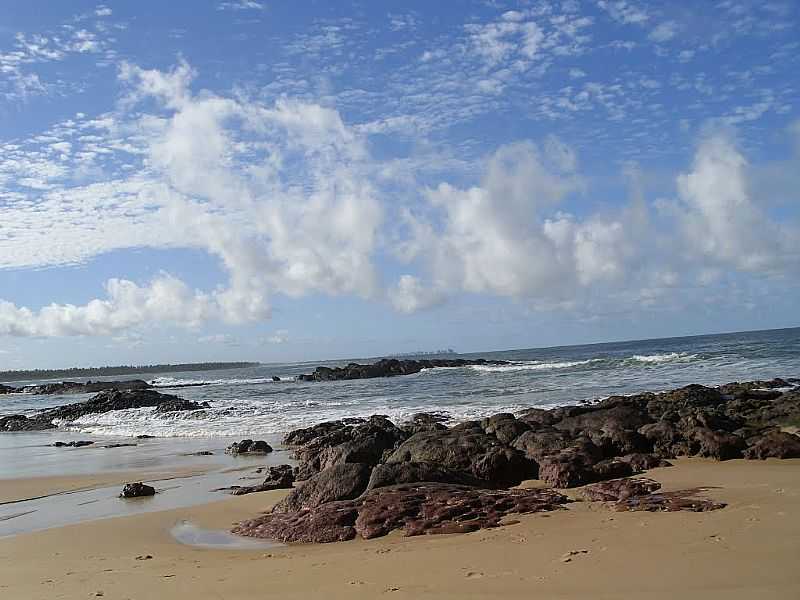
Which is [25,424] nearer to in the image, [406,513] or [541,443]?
[541,443]

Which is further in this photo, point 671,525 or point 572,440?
point 572,440

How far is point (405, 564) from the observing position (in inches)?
239

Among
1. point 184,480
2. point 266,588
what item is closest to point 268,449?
point 184,480

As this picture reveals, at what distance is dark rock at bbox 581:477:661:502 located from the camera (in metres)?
8.28

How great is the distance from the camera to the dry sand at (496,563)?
205 inches

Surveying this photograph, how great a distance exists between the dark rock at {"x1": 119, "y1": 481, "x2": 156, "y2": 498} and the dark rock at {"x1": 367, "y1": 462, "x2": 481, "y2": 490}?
5.17 meters

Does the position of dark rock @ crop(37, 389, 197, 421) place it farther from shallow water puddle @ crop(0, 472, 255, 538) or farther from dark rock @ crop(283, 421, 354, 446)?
shallow water puddle @ crop(0, 472, 255, 538)

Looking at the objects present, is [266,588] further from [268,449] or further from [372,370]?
[372,370]

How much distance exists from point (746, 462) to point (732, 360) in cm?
3474

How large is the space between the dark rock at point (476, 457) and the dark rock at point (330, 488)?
1.75 m

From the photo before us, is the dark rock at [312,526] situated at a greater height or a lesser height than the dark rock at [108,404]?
greater

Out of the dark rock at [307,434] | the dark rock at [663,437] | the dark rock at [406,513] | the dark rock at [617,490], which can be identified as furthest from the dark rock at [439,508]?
the dark rock at [307,434]

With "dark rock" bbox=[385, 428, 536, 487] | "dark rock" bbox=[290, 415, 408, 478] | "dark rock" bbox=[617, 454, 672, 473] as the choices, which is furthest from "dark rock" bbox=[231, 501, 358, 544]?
"dark rock" bbox=[617, 454, 672, 473]

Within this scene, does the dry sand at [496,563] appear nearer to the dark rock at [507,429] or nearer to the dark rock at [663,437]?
the dark rock at [663,437]
